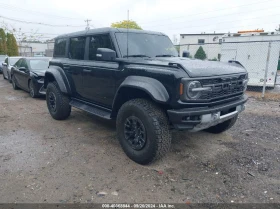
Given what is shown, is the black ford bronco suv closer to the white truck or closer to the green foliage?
the white truck

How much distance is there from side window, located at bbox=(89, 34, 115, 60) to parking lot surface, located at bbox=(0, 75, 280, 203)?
5.56ft

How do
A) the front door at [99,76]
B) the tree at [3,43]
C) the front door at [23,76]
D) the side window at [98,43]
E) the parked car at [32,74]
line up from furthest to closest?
1. the tree at [3,43]
2. the front door at [23,76]
3. the parked car at [32,74]
4. the side window at [98,43]
5. the front door at [99,76]

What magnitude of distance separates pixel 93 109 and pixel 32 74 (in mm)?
4696

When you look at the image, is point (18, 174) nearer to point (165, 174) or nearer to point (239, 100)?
point (165, 174)

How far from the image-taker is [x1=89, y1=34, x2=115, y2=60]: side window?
419 cm

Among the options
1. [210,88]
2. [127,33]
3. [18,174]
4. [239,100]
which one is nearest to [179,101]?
[210,88]

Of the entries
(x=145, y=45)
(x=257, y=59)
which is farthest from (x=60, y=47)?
(x=257, y=59)

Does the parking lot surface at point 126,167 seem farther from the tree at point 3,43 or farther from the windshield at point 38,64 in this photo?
the tree at point 3,43

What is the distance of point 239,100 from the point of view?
151 inches

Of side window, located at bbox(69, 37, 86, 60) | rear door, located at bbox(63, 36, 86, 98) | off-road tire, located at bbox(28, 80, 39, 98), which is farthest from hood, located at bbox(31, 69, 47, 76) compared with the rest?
side window, located at bbox(69, 37, 86, 60)

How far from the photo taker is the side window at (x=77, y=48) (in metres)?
4.86

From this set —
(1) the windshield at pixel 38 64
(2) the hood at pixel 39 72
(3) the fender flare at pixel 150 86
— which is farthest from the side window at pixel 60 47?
(1) the windshield at pixel 38 64

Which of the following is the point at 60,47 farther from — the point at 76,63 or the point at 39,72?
the point at 39,72

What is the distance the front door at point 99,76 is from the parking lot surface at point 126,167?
86cm
